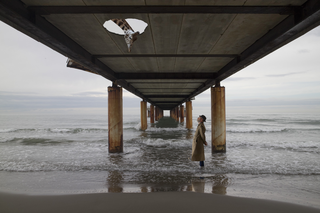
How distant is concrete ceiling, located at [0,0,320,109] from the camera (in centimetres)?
302

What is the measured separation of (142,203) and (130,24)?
3437mm

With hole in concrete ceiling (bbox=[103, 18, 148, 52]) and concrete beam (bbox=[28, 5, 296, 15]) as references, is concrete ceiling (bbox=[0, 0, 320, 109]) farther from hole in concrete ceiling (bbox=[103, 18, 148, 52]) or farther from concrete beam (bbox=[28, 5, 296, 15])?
hole in concrete ceiling (bbox=[103, 18, 148, 52])

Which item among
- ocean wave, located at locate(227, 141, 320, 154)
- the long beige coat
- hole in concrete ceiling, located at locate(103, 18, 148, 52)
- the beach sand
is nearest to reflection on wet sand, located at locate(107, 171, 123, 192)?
the beach sand

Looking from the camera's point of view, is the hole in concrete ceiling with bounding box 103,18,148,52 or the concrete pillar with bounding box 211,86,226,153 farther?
the concrete pillar with bounding box 211,86,226,153

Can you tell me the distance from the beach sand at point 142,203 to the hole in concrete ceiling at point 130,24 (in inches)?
133

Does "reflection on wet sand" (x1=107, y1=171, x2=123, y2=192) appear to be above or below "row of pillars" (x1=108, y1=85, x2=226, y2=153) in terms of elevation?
below

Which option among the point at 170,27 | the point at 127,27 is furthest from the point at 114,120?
the point at 170,27

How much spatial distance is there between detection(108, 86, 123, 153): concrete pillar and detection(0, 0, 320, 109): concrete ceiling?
2022mm

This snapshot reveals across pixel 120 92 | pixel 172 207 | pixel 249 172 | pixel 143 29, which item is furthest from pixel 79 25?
pixel 249 172

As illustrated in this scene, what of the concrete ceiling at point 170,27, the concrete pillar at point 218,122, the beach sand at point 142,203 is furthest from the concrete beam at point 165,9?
the concrete pillar at point 218,122

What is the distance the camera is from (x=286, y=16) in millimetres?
3432

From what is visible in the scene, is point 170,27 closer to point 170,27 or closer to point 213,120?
point 170,27

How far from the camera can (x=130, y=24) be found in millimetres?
3867

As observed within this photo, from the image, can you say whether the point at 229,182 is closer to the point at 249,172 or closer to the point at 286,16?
the point at 249,172
